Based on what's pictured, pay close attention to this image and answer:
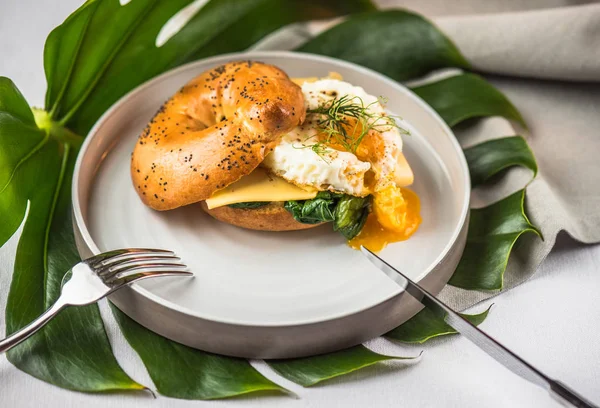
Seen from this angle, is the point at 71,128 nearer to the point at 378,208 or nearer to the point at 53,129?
the point at 53,129

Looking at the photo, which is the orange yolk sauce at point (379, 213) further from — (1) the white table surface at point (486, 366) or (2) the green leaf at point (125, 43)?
(2) the green leaf at point (125, 43)

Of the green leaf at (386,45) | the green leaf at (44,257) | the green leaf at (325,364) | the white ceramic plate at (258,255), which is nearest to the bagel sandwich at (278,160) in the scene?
the white ceramic plate at (258,255)

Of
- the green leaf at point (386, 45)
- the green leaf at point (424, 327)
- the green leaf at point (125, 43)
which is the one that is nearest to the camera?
the green leaf at point (424, 327)

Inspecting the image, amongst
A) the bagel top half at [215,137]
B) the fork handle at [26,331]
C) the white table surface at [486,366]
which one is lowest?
the white table surface at [486,366]

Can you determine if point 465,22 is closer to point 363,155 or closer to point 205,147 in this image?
point 363,155

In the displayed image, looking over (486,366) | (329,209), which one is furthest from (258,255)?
(486,366)

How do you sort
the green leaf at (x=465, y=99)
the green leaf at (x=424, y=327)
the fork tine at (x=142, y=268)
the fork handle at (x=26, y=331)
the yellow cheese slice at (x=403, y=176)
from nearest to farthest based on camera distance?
the fork handle at (x=26, y=331) → the fork tine at (x=142, y=268) → the green leaf at (x=424, y=327) → the yellow cheese slice at (x=403, y=176) → the green leaf at (x=465, y=99)

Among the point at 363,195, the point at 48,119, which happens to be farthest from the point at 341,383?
the point at 48,119
